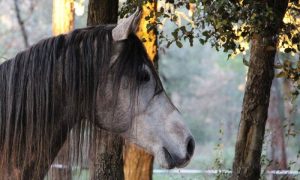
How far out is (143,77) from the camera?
13.2 feet

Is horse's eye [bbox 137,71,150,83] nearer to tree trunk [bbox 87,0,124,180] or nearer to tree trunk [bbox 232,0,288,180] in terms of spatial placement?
tree trunk [bbox 87,0,124,180]

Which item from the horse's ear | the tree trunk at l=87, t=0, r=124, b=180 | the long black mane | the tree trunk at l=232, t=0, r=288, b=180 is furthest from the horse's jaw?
the tree trunk at l=232, t=0, r=288, b=180

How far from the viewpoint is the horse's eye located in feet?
13.2

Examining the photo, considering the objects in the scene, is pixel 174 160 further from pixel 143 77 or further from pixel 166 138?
pixel 143 77

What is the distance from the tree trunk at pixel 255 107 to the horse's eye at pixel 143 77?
8.16 feet

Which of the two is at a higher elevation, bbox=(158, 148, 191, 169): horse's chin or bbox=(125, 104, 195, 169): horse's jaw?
bbox=(125, 104, 195, 169): horse's jaw

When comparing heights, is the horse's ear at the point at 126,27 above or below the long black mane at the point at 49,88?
above

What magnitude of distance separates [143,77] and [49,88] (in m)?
0.56

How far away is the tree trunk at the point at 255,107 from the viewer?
6426 millimetres

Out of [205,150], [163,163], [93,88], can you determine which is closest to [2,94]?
[93,88]

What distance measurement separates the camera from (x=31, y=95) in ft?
13.0

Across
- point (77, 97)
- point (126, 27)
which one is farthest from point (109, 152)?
point (126, 27)

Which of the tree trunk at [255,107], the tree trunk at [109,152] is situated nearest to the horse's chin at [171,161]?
the tree trunk at [109,152]

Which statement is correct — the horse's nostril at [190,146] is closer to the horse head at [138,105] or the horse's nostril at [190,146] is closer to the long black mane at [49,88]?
the horse head at [138,105]
